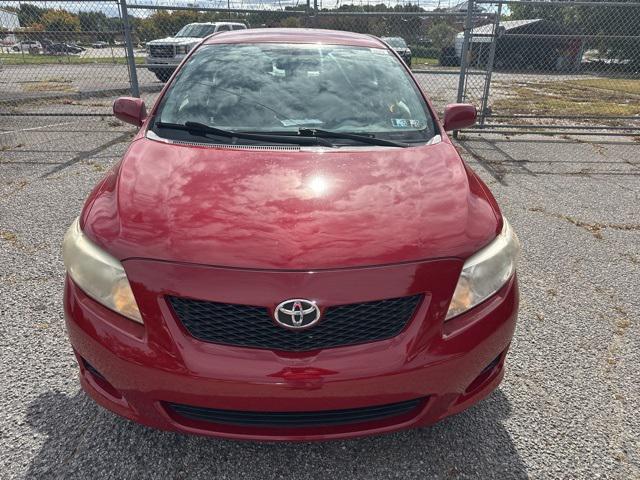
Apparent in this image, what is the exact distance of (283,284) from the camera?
1530 mm

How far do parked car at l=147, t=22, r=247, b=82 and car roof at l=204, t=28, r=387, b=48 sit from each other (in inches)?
250

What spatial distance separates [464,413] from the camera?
2170 mm

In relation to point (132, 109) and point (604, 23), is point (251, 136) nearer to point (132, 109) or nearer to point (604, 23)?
point (132, 109)

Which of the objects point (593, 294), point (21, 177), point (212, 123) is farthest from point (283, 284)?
point (21, 177)

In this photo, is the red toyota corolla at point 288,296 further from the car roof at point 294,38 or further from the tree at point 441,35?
the tree at point 441,35

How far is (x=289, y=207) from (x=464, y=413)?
4.14ft

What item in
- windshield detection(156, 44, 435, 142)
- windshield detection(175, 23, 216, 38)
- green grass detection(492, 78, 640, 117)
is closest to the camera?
windshield detection(156, 44, 435, 142)

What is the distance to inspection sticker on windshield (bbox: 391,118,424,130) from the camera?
262 cm

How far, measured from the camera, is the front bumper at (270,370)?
1.52m

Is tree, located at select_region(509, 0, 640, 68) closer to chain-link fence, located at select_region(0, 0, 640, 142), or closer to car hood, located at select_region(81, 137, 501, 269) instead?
chain-link fence, located at select_region(0, 0, 640, 142)

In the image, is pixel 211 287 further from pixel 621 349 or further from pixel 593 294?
pixel 593 294

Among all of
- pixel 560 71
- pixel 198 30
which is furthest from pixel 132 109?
pixel 560 71

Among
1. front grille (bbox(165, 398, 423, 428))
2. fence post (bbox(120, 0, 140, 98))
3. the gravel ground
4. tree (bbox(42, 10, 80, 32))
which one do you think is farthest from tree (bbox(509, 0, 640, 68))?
front grille (bbox(165, 398, 423, 428))

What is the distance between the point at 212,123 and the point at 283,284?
1358 mm
